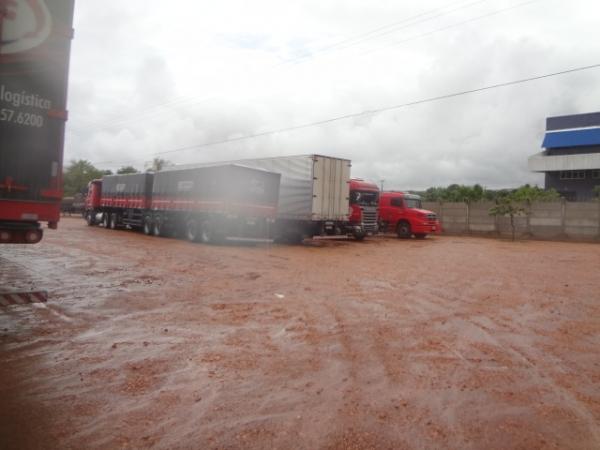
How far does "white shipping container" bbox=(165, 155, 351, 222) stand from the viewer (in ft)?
69.9

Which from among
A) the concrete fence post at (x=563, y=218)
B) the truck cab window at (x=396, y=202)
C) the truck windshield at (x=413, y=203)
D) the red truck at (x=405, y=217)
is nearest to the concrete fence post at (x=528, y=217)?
the concrete fence post at (x=563, y=218)

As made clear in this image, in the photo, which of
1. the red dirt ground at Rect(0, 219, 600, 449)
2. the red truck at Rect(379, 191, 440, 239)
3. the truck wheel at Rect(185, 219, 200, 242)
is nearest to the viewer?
the red dirt ground at Rect(0, 219, 600, 449)

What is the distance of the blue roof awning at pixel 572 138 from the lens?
5219 cm

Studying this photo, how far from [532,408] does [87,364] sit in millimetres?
4295

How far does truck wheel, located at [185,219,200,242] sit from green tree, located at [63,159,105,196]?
54.7 metres

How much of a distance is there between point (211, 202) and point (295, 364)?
48.7 feet

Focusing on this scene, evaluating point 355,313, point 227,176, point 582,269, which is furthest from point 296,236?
point 355,313

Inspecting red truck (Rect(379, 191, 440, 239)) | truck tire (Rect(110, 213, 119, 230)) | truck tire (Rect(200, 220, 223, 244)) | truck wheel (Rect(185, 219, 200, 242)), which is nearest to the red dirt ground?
→ truck tire (Rect(200, 220, 223, 244))

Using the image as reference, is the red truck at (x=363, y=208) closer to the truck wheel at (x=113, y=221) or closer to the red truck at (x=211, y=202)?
the red truck at (x=211, y=202)

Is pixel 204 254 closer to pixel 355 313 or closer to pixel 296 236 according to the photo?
pixel 296 236

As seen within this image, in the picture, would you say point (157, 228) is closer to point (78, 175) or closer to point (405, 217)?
point (405, 217)

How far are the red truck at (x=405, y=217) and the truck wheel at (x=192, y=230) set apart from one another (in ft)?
39.6

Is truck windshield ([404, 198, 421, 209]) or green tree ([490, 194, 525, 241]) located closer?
truck windshield ([404, 198, 421, 209])

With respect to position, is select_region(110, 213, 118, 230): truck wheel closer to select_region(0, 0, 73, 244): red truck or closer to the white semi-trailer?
the white semi-trailer
